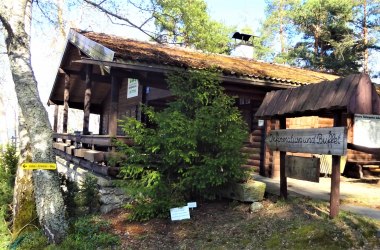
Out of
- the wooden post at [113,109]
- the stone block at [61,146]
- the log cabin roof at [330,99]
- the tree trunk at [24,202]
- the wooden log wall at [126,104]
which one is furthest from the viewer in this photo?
the wooden log wall at [126,104]

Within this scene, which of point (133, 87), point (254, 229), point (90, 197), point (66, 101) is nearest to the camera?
point (254, 229)

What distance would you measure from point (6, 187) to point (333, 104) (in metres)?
7.44

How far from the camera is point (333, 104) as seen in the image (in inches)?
213

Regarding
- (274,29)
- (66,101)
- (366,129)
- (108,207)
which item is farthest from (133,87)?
(274,29)

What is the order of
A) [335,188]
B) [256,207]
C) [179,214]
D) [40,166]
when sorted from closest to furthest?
[335,188], [40,166], [256,207], [179,214]

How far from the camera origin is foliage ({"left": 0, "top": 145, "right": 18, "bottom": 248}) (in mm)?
7172

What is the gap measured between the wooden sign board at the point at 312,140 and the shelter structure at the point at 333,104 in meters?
0.02

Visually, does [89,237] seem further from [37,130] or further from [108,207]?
[37,130]

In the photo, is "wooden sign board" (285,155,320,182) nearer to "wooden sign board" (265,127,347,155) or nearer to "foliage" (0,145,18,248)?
"wooden sign board" (265,127,347,155)

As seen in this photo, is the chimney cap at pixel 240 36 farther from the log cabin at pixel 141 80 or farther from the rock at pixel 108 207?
the rock at pixel 108 207

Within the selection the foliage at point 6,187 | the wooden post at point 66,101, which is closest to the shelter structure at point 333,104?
the foliage at point 6,187

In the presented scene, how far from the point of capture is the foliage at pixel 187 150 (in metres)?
6.71

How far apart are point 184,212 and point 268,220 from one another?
4.91 ft

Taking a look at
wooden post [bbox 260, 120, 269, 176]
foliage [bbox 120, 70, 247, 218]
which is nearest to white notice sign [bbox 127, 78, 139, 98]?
wooden post [bbox 260, 120, 269, 176]
